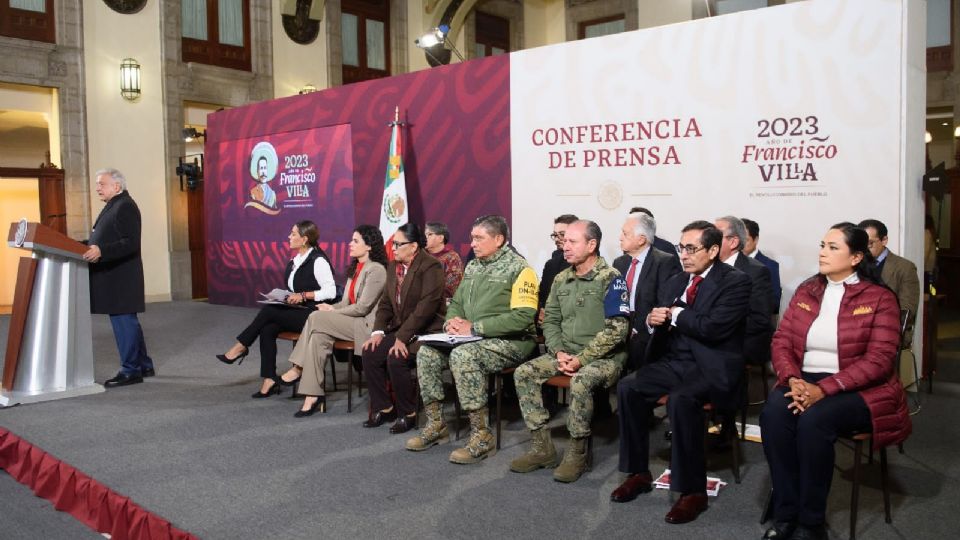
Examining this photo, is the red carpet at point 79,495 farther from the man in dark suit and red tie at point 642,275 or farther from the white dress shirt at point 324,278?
the man in dark suit and red tie at point 642,275

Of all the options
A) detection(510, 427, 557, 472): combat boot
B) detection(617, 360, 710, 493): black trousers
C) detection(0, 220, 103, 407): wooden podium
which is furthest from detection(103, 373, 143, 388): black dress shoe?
detection(617, 360, 710, 493): black trousers

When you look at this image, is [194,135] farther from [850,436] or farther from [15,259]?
[850,436]

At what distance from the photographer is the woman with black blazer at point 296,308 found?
17.2ft

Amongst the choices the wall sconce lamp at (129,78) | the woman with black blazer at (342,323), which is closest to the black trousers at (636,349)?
the woman with black blazer at (342,323)

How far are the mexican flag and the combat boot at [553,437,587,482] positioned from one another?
14.5 ft

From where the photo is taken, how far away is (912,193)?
516 centimetres

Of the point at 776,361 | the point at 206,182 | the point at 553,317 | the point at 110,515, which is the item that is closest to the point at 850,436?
the point at 776,361

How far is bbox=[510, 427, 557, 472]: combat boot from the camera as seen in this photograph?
3.66 m

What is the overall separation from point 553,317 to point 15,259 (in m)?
10.1

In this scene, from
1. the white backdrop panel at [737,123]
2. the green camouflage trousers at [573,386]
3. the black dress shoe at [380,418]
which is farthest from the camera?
the white backdrop panel at [737,123]

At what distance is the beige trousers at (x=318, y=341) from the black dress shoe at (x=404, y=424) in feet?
2.11

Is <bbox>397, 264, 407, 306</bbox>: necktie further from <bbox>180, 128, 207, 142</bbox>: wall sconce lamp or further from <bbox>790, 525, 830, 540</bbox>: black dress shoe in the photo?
<bbox>180, 128, 207, 142</bbox>: wall sconce lamp

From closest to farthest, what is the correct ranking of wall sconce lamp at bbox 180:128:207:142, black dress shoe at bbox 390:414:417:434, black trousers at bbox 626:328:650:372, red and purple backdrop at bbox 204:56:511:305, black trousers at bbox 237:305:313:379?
black trousers at bbox 626:328:650:372
black dress shoe at bbox 390:414:417:434
black trousers at bbox 237:305:313:379
red and purple backdrop at bbox 204:56:511:305
wall sconce lamp at bbox 180:128:207:142

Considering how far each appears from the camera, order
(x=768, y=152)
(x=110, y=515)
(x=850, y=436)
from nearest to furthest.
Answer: (x=850, y=436)
(x=110, y=515)
(x=768, y=152)
